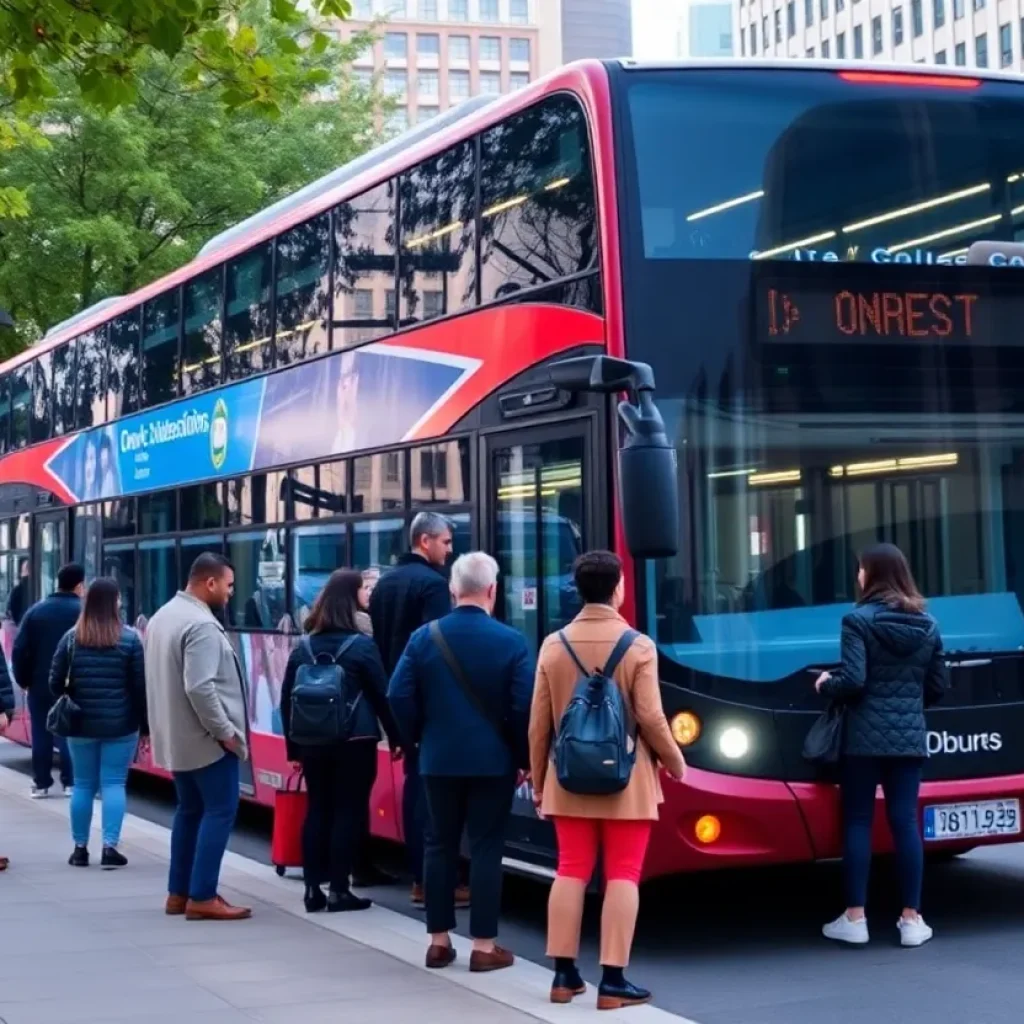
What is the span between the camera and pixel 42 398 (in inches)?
762

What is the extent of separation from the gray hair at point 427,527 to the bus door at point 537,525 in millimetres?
237

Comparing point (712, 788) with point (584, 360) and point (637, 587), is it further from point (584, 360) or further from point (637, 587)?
point (584, 360)

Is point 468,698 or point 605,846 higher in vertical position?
point 468,698

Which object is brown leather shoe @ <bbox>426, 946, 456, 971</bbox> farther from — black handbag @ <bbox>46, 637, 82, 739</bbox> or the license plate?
black handbag @ <bbox>46, 637, 82, 739</bbox>

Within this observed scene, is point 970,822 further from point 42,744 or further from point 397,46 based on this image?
point 397,46

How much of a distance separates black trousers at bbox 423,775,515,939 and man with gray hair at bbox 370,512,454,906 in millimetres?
1197

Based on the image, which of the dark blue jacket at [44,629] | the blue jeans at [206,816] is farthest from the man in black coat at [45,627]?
the blue jeans at [206,816]

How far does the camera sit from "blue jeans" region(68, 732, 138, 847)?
37.7 feet

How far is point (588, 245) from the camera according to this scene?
28.7ft

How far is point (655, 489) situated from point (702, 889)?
3.63 metres

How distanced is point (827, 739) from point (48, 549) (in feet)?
38.1

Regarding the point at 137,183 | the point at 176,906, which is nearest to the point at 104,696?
the point at 176,906

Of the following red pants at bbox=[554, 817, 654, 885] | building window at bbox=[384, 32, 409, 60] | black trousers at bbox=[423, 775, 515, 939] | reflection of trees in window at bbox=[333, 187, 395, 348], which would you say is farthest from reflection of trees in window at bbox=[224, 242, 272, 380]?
building window at bbox=[384, 32, 409, 60]

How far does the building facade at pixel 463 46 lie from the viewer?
136625 mm
